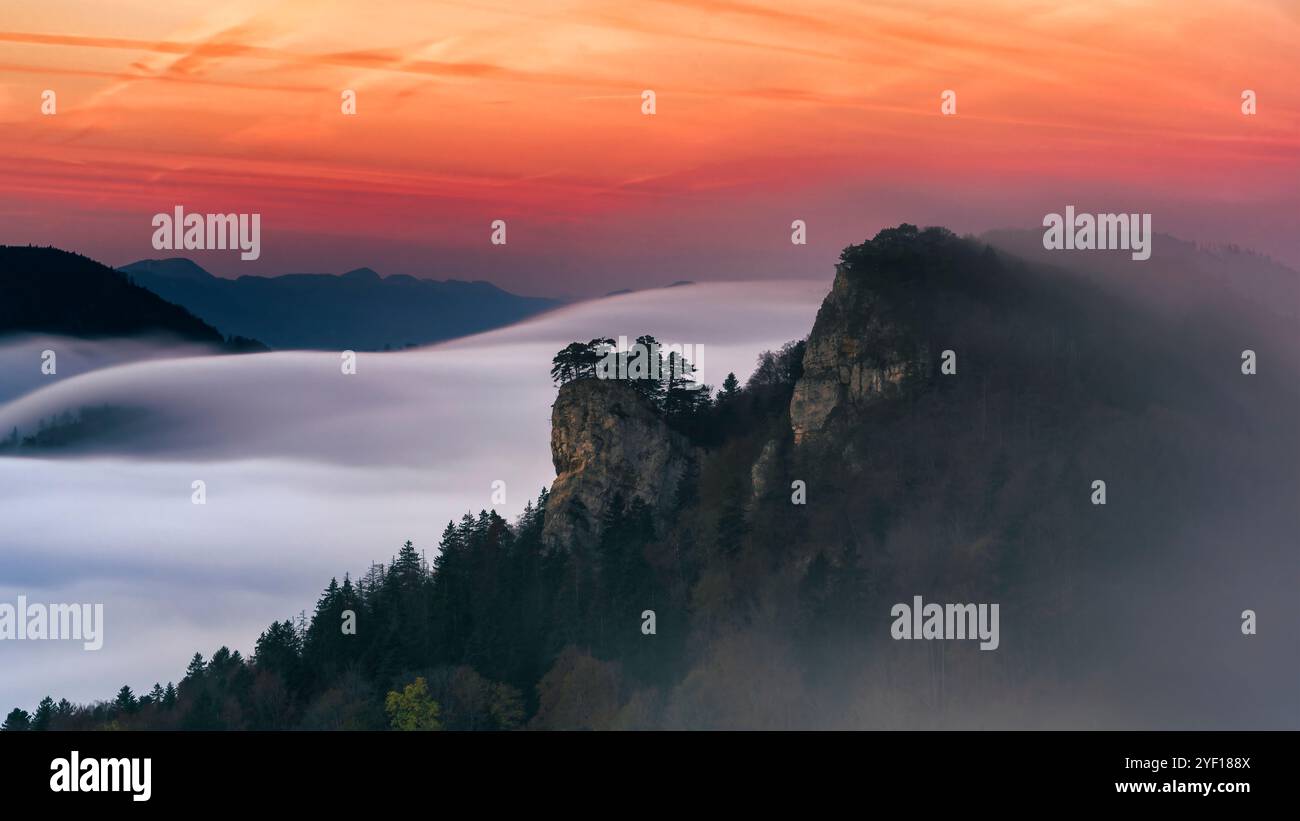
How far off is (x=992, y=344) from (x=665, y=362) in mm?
30168

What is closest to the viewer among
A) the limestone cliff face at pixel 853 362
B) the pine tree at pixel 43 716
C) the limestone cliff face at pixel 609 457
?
the limestone cliff face at pixel 853 362

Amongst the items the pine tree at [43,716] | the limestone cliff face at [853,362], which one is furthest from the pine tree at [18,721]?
the limestone cliff face at [853,362]

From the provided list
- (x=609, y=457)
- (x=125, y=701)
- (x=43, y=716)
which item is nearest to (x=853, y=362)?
(x=609, y=457)

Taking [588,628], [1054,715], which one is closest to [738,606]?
[588,628]

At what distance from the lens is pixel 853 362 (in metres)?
134

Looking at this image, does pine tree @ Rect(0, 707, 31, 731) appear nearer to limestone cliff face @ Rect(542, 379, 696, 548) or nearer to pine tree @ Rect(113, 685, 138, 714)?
pine tree @ Rect(113, 685, 138, 714)

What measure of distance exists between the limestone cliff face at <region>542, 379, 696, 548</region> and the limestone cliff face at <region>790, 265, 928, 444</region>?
38.6 ft

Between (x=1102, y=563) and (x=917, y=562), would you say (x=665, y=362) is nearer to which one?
(x=917, y=562)

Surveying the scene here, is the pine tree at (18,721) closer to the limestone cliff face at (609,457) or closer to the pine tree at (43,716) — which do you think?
the pine tree at (43,716)

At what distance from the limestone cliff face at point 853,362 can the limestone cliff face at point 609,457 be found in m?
11.8

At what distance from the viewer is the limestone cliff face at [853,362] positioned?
132 metres

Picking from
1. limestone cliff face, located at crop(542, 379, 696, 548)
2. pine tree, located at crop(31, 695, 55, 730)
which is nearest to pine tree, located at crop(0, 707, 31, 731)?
pine tree, located at crop(31, 695, 55, 730)

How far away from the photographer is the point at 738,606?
387 feet

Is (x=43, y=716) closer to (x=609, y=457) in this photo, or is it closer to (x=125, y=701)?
(x=125, y=701)
